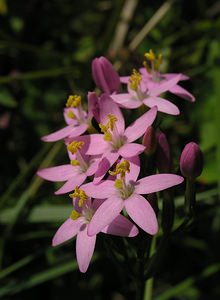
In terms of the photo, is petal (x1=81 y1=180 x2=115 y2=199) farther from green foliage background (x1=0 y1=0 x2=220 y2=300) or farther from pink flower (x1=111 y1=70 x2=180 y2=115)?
green foliage background (x1=0 y1=0 x2=220 y2=300)

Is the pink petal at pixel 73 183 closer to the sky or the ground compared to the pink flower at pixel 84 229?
closer to the sky

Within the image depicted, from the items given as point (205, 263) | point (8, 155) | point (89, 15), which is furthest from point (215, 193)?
point (89, 15)

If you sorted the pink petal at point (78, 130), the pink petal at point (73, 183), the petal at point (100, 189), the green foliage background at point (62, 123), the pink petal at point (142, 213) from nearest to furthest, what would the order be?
1. the pink petal at point (142, 213)
2. the petal at point (100, 189)
3. the pink petal at point (73, 183)
4. the pink petal at point (78, 130)
5. the green foliage background at point (62, 123)

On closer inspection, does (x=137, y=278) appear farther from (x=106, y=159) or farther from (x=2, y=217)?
(x=2, y=217)

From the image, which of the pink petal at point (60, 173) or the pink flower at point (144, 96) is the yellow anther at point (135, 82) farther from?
the pink petal at point (60, 173)

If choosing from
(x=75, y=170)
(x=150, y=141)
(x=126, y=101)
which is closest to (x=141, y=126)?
(x=150, y=141)

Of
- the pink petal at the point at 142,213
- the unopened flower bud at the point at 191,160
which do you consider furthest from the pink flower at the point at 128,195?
the unopened flower bud at the point at 191,160

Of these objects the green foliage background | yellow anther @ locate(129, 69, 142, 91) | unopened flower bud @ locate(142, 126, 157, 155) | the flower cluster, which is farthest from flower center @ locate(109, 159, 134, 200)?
the green foliage background
